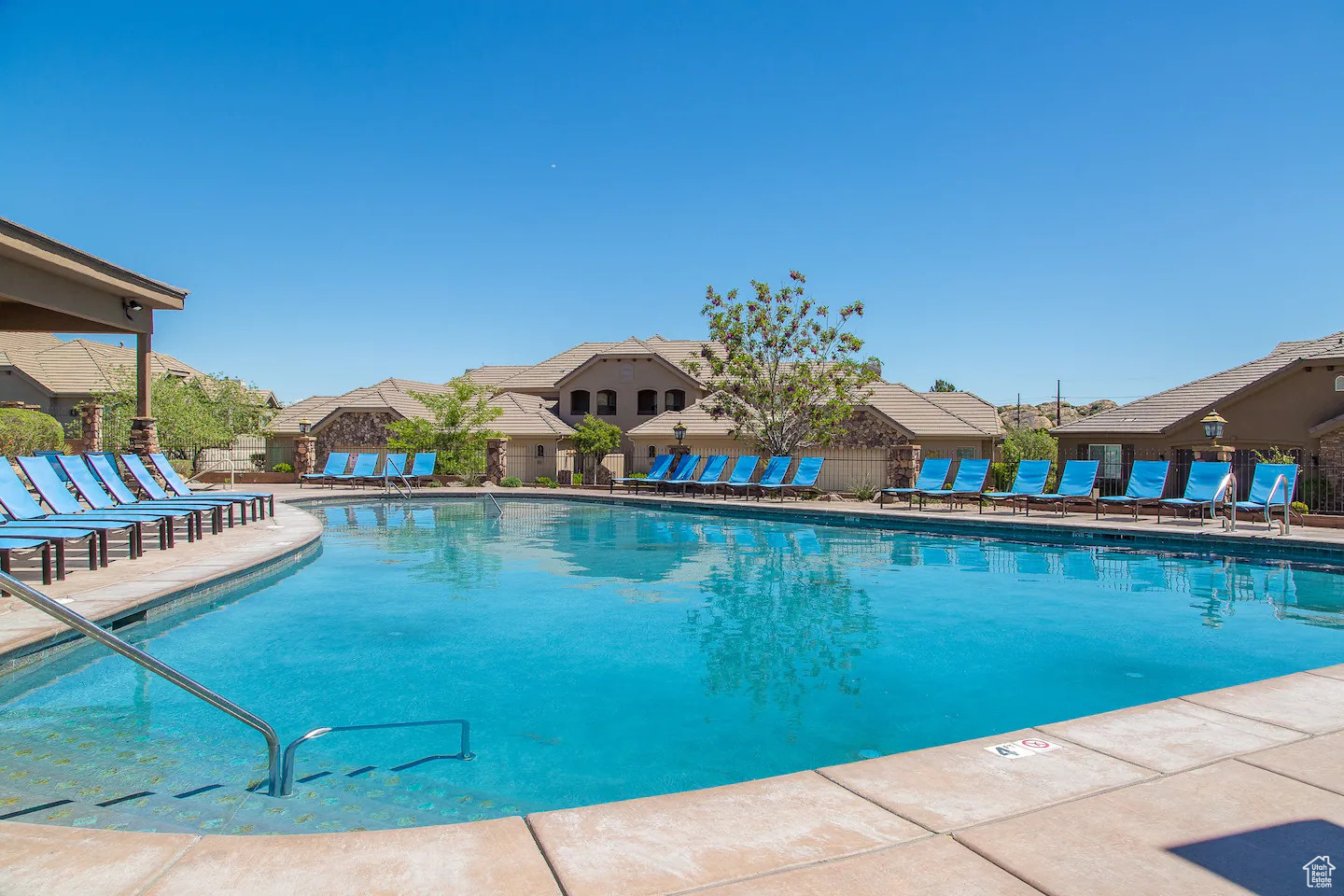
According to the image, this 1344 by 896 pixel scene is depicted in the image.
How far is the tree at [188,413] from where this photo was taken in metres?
21.6

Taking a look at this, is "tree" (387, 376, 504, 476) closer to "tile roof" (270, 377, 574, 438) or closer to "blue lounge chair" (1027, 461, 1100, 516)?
"tile roof" (270, 377, 574, 438)

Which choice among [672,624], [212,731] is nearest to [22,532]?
[212,731]

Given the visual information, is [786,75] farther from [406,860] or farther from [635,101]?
[406,860]

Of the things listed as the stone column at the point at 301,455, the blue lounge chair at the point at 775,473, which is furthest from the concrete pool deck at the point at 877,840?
the stone column at the point at 301,455

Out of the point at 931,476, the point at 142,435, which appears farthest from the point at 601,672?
the point at 931,476

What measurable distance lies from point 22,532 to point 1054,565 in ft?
37.8

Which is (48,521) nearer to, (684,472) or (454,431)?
(684,472)

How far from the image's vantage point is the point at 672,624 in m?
7.31

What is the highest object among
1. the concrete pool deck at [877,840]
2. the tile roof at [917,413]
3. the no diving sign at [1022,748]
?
the tile roof at [917,413]

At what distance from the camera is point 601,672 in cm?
585

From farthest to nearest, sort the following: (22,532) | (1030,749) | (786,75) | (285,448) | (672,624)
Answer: (285,448)
(786,75)
(672,624)
(22,532)
(1030,749)

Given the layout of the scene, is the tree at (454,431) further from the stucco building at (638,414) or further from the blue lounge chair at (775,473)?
the blue lounge chair at (775,473)

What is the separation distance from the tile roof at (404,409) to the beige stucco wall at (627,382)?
2143 millimetres

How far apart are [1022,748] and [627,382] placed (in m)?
31.4
